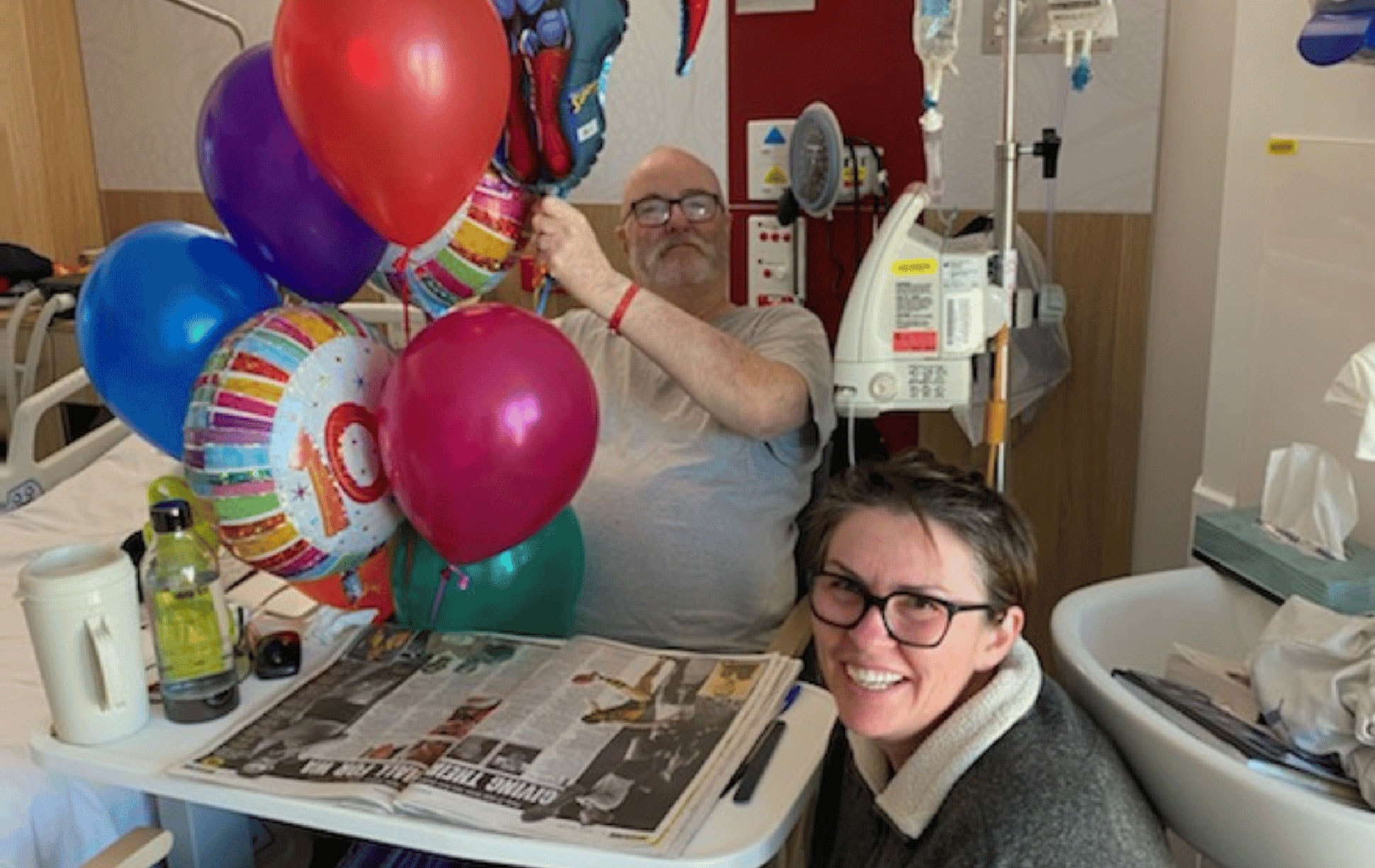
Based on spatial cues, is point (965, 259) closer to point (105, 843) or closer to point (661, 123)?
point (105, 843)

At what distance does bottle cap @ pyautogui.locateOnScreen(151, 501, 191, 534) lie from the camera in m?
1.21

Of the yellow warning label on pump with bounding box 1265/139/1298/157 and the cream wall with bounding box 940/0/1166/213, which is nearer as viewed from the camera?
the yellow warning label on pump with bounding box 1265/139/1298/157

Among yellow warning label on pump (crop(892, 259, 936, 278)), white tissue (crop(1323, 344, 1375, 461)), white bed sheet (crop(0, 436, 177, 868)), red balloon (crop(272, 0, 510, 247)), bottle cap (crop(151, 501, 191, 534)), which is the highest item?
red balloon (crop(272, 0, 510, 247))

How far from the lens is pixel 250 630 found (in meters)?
1.42

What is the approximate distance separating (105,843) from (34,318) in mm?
2643

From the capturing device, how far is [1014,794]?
3.22 ft

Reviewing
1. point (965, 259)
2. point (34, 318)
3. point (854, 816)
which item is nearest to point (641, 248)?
point (965, 259)

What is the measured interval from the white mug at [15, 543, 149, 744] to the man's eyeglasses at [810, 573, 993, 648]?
27.4 inches

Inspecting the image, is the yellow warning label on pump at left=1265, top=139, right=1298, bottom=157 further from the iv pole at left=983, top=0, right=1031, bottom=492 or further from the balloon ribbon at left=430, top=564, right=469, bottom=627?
the balloon ribbon at left=430, top=564, right=469, bottom=627

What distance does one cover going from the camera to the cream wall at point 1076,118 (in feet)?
7.22

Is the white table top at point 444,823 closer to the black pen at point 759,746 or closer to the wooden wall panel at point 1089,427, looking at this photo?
the black pen at point 759,746

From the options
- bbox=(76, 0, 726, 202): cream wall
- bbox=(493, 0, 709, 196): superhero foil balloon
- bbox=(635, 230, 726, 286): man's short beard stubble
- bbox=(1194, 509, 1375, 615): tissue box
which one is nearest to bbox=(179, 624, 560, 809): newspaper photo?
bbox=(493, 0, 709, 196): superhero foil balloon

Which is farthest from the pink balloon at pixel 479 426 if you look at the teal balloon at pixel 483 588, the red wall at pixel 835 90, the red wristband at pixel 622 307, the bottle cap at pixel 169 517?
the red wall at pixel 835 90

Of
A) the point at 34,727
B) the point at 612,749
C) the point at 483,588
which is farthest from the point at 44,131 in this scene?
the point at 612,749
